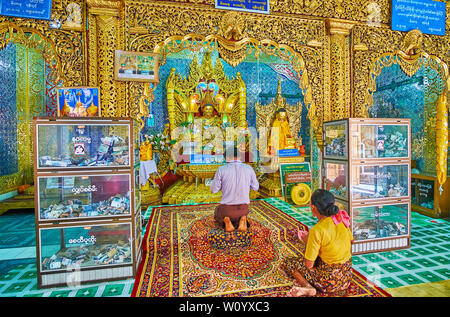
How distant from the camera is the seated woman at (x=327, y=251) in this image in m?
2.28

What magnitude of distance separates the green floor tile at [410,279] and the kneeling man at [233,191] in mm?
1998

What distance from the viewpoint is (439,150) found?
203 inches

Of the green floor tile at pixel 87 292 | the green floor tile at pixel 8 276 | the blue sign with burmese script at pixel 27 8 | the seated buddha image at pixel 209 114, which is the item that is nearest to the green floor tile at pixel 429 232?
the green floor tile at pixel 87 292

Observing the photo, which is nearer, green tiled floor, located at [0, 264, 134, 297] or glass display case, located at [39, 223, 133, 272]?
green tiled floor, located at [0, 264, 134, 297]

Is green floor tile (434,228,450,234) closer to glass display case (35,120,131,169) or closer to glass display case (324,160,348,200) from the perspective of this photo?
glass display case (324,160,348,200)

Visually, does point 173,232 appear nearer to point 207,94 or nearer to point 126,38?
point 126,38

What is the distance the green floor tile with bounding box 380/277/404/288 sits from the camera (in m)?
2.71

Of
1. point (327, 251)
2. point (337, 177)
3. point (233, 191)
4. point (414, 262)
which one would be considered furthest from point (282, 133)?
point (327, 251)

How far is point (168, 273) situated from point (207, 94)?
614 centimetres

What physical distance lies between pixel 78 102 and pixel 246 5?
11.0ft

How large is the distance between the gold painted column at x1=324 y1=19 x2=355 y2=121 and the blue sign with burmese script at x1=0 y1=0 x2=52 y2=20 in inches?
199

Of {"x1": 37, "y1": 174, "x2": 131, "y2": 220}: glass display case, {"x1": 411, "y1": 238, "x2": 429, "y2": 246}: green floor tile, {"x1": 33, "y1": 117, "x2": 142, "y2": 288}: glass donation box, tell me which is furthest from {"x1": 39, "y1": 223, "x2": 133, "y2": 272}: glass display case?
A: {"x1": 411, "y1": 238, "x2": 429, "y2": 246}: green floor tile

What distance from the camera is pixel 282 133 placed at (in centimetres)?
786
